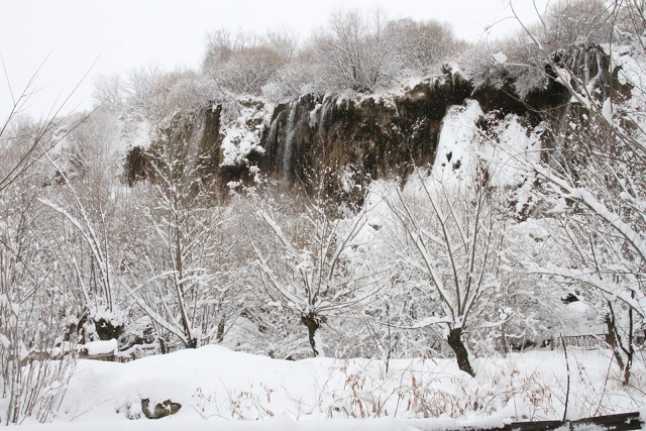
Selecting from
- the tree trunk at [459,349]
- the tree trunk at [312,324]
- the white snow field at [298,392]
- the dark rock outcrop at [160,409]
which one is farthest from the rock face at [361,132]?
the dark rock outcrop at [160,409]

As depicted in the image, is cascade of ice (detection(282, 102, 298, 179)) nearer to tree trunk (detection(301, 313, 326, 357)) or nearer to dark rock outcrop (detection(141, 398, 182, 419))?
tree trunk (detection(301, 313, 326, 357))

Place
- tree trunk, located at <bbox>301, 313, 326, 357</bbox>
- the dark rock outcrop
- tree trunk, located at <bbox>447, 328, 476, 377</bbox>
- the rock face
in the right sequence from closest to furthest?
the dark rock outcrop → tree trunk, located at <bbox>447, 328, 476, 377</bbox> → tree trunk, located at <bbox>301, 313, 326, 357</bbox> → the rock face

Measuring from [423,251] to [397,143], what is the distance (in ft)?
44.9

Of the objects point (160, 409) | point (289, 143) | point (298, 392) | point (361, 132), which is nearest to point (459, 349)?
point (298, 392)

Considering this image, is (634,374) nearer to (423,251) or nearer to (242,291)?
(423,251)

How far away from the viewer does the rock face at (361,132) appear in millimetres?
19156

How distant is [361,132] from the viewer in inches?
798

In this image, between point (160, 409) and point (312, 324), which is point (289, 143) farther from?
point (160, 409)

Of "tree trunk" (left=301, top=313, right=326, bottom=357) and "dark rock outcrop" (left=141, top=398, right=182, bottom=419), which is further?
"tree trunk" (left=301, top=313, right=326, bottom=357)

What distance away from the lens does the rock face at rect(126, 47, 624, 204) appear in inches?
754

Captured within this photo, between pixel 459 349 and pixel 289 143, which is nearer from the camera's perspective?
pixel 459 349

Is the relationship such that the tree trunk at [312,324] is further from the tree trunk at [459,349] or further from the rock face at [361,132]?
the rock face at [361,132]

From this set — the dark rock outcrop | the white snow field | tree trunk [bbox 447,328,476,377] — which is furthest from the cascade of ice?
the dark rock outcrop

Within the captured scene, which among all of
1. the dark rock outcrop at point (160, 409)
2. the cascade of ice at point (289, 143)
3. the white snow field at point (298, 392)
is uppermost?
the cascade of ice at point (289, 143)
